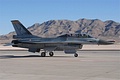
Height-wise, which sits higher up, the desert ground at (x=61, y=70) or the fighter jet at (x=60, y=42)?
the fighter jet at (x=60, y=42)

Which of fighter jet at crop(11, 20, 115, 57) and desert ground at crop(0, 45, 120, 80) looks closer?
desert ground at crop(0, 45, 120, 80)

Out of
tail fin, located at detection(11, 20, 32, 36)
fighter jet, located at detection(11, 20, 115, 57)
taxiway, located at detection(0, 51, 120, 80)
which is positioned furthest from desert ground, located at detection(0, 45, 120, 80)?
tail fin, located at detection(11, 20, 32, 36)

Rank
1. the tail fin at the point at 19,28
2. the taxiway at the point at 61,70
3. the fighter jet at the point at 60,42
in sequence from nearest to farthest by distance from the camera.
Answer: the taxiway at the point at 61,70 → the fighter jet at the point at 60,42 → the tail fin at the point at 19,28

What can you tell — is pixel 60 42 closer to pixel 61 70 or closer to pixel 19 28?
pixel 19 28

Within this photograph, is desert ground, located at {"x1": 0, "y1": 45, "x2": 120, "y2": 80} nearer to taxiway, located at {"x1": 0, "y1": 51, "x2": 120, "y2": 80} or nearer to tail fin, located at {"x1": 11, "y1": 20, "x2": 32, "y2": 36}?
taxiway, located at {"x1": 0, "y1": 51, "x2": 120, "y2": 80}

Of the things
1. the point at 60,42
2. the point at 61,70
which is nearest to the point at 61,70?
the point at 61,70

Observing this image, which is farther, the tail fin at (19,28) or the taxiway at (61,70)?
the tail fin at (19,28)

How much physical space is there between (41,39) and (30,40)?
3.96 ft

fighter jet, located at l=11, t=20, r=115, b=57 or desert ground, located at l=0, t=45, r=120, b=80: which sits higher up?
fighter jet, located at l=11, t=20, r=115, b=57

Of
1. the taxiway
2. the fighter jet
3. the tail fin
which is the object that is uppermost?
the tail fin

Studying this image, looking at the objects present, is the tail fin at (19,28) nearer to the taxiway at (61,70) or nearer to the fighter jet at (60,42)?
the fighter jet at (60,42)

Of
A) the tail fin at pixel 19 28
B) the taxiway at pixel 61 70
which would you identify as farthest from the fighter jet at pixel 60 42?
the taxiway at pixel 61 70

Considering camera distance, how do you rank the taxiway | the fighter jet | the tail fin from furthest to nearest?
the tail fin, the fighter jet, the taxiway

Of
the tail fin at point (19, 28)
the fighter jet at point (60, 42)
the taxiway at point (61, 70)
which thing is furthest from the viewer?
the tail fin at point (19, 28)
